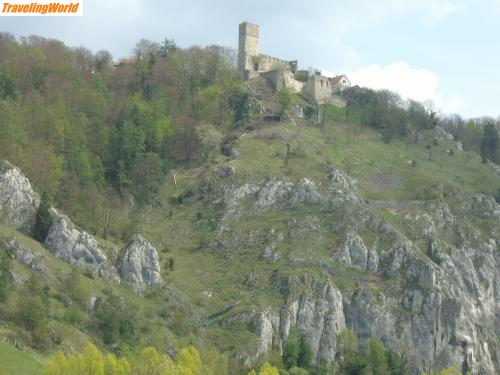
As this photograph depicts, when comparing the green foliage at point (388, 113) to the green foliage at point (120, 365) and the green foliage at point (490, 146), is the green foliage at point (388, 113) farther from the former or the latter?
the green foliage at point (120, 365)

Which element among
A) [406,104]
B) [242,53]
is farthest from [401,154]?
[242,53]

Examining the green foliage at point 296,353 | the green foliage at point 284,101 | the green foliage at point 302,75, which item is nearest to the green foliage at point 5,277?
the green foliage at point 296,353

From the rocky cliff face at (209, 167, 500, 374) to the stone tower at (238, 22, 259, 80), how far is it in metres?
44.1

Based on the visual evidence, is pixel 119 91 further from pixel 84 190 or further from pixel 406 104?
pixel 406 104

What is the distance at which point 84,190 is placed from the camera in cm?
9300

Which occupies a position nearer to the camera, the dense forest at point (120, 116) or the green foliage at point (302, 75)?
the dense forest at point (120, 116)

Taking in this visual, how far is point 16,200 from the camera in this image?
274 feet

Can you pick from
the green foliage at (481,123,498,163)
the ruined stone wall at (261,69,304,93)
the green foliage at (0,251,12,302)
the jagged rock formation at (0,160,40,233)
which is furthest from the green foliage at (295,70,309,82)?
the green foliage at (0,251,12,302)

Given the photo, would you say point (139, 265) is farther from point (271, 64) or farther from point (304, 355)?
point (271, 64)

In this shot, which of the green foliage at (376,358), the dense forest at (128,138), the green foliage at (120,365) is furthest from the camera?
the green foliage at (376,358)

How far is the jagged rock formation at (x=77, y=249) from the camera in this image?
80625 mm

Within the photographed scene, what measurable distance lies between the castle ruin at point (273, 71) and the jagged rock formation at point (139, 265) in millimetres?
52879

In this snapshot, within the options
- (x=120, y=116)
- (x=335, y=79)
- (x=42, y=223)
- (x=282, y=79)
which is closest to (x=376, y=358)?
(x=42, y=223)

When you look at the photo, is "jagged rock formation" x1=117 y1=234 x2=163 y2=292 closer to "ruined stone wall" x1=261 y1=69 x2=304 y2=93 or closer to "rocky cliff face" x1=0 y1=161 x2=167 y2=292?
"rocky cliff face" x1=0 y1=161 x2=167 y2=292
